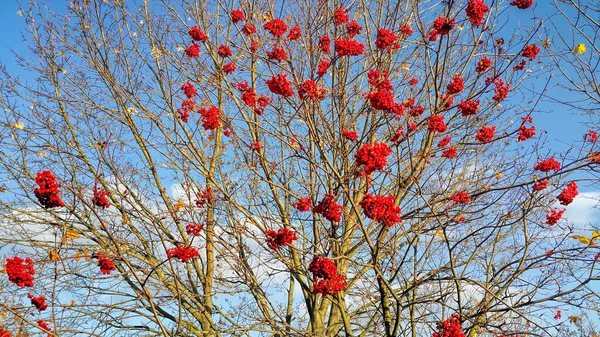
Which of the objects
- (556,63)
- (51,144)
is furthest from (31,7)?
(556,63)

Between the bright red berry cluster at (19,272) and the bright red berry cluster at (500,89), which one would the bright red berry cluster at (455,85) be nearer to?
the bright red berry cluster at (500,89)

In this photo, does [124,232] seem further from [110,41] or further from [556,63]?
[556,63]

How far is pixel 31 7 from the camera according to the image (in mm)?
8555

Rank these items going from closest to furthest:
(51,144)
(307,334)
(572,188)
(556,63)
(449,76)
→ (572,188) < (307,334) < (556,63) < (449,76) < (51,144)

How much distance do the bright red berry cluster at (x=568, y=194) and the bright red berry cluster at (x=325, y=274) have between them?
2.18 metres

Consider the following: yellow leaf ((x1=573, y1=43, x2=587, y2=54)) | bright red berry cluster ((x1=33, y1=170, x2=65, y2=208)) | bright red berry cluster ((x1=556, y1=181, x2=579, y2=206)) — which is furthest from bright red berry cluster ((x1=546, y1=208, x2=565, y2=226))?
bright red berry cluster ((x1=33, y1=170, x2=65, y2=208))

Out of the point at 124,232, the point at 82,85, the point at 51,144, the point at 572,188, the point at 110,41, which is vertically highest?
the point at 110,41

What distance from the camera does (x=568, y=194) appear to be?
4.86 metres

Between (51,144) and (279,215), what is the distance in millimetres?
3488

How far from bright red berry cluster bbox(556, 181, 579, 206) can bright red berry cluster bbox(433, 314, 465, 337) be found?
147cm

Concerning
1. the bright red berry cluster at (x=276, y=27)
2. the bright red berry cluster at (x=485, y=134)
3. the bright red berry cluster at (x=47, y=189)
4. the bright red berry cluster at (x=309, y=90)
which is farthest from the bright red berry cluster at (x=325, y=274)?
the bright red berry cluster at (x=276, y=27)

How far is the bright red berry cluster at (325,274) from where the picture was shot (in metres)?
4.53

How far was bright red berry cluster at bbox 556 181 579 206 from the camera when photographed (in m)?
4.85

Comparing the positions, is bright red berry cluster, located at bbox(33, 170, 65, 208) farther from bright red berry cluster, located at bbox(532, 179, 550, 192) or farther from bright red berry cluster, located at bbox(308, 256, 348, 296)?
bright red berry cluster, located at bbox(532, 179, 550, 192)
